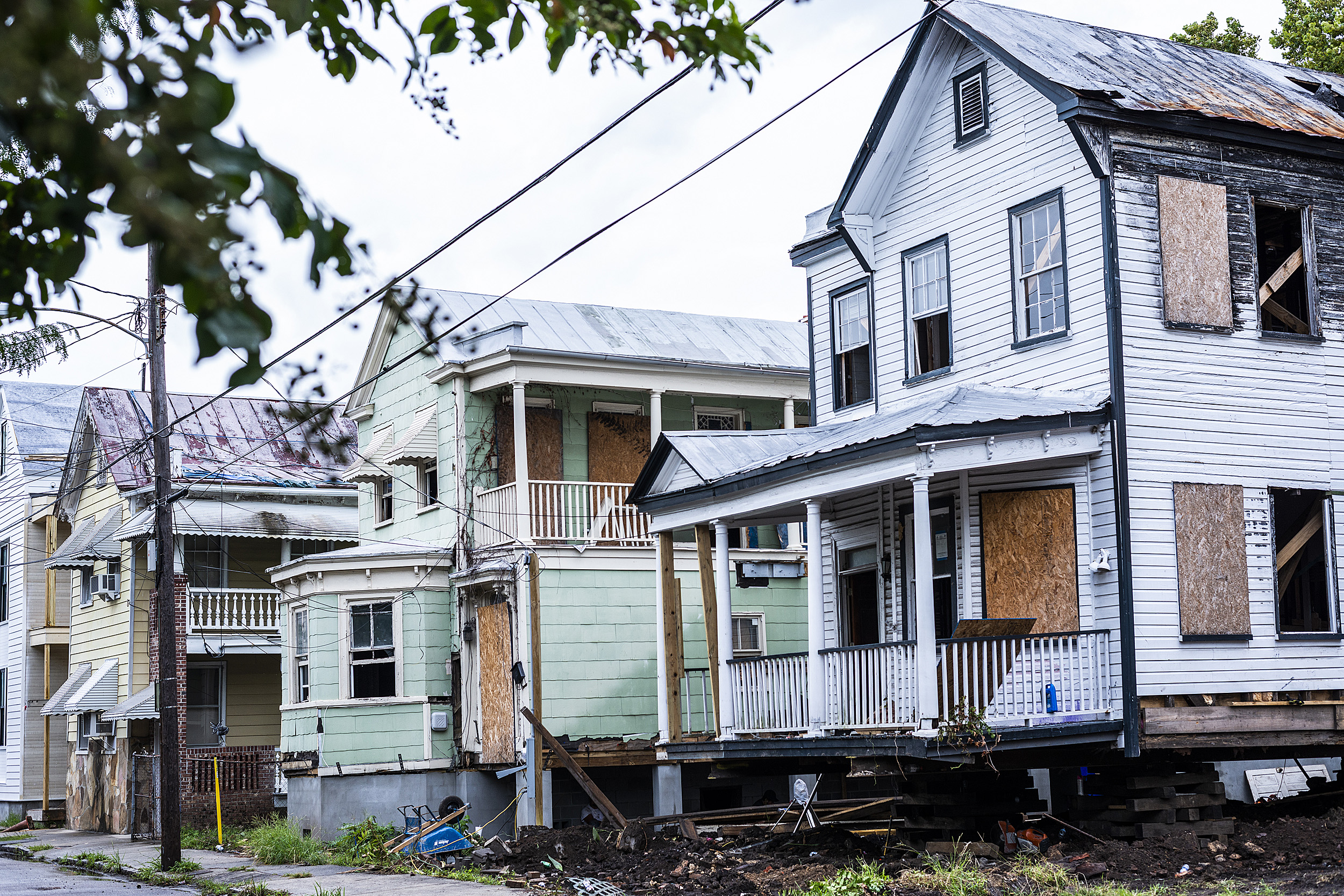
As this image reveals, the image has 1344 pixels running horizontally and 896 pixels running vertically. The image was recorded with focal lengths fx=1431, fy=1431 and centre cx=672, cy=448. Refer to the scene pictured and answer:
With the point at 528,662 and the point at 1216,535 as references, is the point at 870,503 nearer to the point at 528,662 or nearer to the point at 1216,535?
the point at 1216,535

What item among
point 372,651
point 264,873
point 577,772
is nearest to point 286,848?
point 264,873

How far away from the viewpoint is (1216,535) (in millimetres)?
14867

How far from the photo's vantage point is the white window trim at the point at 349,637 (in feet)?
77.0

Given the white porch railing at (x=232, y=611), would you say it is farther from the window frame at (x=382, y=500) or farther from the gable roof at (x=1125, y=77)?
the gable roof at (x=1125, y=77)

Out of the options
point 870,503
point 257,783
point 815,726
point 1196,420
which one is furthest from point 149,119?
point 257,783

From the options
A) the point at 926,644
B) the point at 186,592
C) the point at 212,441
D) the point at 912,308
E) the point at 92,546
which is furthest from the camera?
the point at 212,441

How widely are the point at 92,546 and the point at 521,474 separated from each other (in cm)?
1240

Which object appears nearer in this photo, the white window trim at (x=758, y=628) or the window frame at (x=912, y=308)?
the window frame at (x=912, y=308)

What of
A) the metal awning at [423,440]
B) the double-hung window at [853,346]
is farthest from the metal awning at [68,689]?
the double-hung window at [853,346]

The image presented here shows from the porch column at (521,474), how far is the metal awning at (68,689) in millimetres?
13227

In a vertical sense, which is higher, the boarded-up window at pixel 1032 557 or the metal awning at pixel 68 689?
the boarded-up window at pixel 1032 557

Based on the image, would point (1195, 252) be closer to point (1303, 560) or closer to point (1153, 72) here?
point (1153, 72)

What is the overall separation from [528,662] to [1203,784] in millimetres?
10460

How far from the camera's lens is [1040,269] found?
1584 cm
